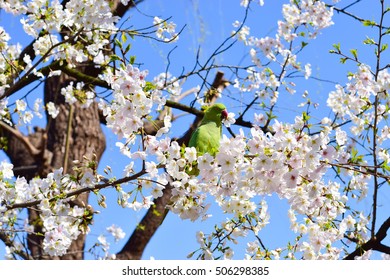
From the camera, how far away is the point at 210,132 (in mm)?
2707

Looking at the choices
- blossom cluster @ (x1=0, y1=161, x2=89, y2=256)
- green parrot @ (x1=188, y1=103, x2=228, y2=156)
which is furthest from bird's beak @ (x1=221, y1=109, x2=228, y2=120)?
blossom cluster @ (x1=0, y1=161, x2=89, y2=256)

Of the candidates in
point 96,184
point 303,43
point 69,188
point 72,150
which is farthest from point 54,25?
point 72,150

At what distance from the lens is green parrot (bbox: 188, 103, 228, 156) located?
2.60m

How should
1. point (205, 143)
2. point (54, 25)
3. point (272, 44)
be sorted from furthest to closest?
point (272, 44) → point (54, 25) → point (205, 143)

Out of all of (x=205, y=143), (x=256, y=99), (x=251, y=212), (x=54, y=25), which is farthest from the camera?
(x=256, y=99)

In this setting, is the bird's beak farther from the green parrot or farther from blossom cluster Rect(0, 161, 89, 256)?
blossom cluster Rect(0, 161, 89, 256)

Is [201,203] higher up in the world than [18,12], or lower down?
lower down

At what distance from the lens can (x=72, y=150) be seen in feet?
19.5

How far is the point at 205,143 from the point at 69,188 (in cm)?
91

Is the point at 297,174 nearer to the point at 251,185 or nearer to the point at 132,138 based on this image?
the point at 251,185

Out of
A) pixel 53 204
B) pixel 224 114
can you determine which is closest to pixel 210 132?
pixel 224 114

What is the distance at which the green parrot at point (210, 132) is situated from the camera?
2604mm

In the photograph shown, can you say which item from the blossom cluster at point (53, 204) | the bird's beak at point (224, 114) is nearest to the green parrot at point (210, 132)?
the bird's beak at point (224, 114)

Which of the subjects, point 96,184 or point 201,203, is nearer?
point 201,203
